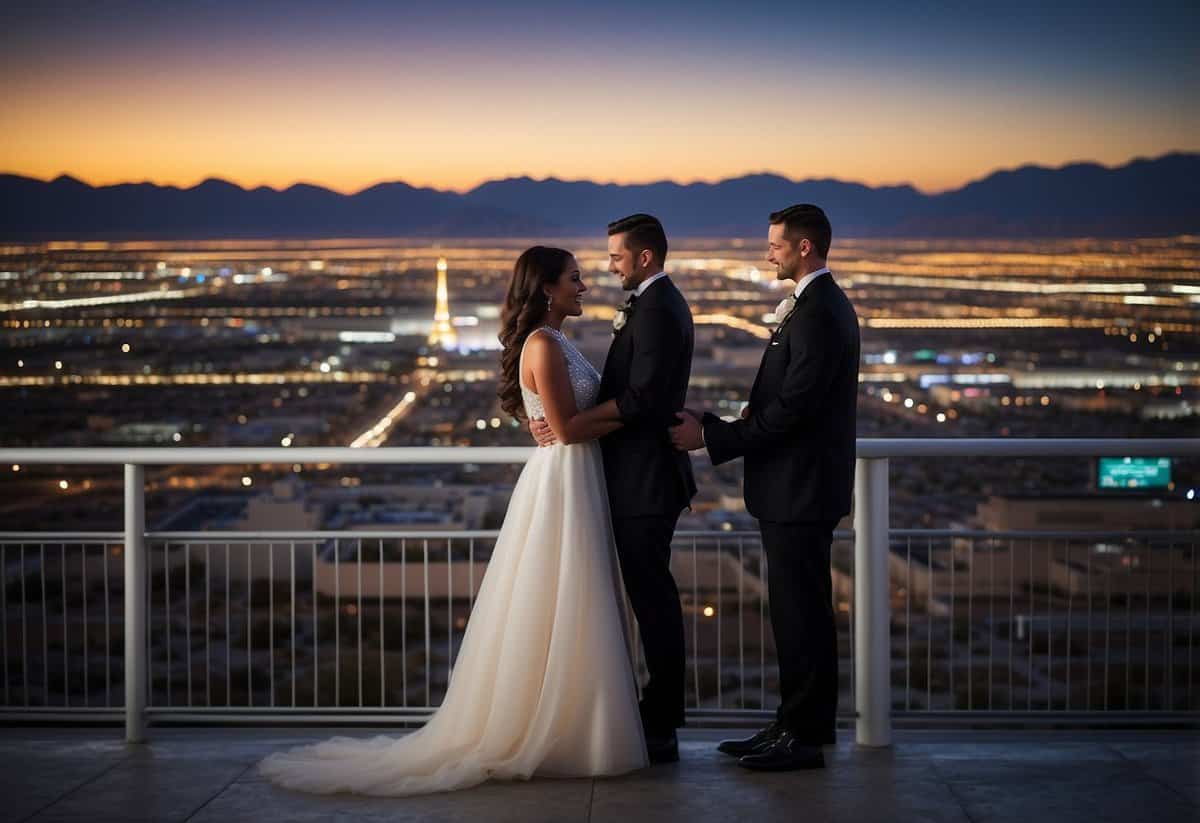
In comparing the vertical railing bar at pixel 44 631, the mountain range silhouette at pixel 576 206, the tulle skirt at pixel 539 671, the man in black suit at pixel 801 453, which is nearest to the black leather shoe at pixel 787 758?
the man in black suit at pixel 801 453

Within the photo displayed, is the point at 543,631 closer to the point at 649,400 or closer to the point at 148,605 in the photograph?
the point at 649,400

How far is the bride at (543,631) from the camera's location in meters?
4.08

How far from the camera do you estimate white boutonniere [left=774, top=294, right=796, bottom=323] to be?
13.4ft

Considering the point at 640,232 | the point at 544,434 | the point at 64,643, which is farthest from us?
the point at 64,643

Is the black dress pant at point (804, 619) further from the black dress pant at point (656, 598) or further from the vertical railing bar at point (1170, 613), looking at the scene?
the vertical railing bar at point (1170, 613)

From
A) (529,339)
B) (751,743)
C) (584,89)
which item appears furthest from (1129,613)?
(584,89)

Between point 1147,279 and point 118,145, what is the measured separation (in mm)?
25800

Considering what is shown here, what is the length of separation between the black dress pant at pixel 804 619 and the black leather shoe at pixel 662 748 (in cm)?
37

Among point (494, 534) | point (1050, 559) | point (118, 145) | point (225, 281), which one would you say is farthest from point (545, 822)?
point (118, 145)

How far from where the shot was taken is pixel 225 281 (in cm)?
3077

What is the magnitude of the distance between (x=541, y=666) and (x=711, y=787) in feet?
2.05

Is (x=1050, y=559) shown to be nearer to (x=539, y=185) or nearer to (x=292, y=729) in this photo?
(x=292, y=729)

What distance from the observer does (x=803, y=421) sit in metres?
4.05

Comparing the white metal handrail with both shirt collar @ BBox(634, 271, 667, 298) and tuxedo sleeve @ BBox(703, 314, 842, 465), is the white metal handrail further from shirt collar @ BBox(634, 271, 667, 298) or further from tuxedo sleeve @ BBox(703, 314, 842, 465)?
shirt collar @ BBox(634, 271, 667, 298)
